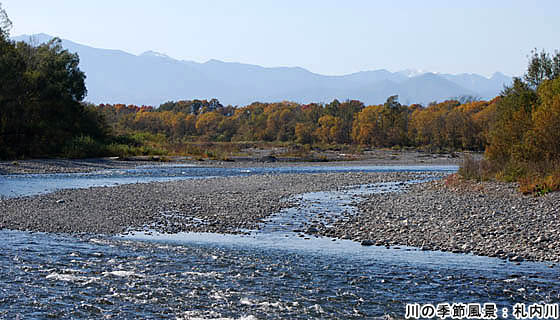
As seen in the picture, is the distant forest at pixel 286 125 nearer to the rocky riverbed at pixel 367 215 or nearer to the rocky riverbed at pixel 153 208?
the rocky riverbed at pixel 367 215

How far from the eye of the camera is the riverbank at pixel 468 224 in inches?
501

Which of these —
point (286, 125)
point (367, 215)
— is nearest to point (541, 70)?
point (367, 215)

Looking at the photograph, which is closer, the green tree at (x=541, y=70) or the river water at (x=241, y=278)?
the river water at (x=241, y=278)

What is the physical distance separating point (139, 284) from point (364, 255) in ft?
16.5

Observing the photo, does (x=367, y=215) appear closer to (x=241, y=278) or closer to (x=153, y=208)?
(x=153, y=208)

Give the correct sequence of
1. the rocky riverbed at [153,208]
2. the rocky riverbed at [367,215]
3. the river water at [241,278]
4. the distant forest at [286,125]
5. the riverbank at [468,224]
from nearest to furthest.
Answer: the river water at [241,278] < the riverbank at [468,224] < the rocky riverbed at [367,215] < the rocky riverbed at [153,208] < the distant forest at [286,125]

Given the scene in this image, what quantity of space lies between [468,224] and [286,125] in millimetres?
105147

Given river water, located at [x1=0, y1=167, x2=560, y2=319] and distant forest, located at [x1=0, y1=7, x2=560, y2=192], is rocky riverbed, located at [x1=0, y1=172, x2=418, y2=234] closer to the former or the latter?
river water, located at [x1=0, y1=167, x2=560, y2=319]

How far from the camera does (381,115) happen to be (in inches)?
4141

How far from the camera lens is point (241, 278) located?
10.6m

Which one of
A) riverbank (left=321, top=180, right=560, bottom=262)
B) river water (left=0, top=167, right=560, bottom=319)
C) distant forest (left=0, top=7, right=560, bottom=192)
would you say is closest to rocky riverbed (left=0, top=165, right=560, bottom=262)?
riverbank (left=321, top=180, right=560, bottom=262)

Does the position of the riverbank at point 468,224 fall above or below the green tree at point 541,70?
below

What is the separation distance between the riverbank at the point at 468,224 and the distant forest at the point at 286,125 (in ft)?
9.34

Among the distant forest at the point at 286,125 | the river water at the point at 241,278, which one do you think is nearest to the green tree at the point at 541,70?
the distant forest at the point at 286,125
